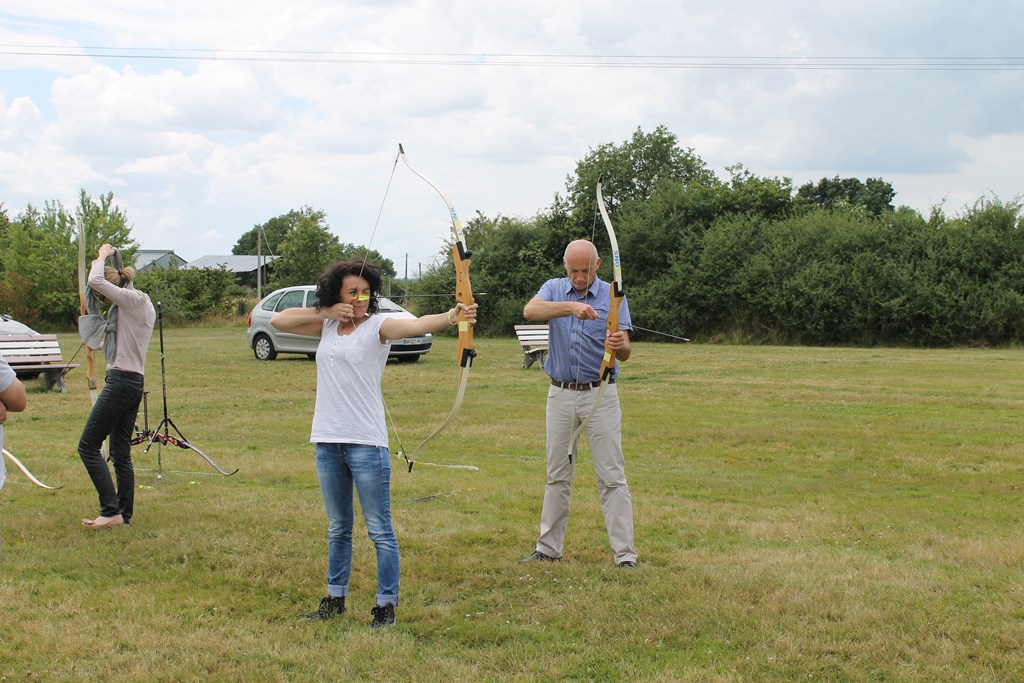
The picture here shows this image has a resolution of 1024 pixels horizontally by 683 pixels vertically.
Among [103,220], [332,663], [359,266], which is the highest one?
[103,220]

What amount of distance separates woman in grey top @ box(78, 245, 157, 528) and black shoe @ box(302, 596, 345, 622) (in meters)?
2.36

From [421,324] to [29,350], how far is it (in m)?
13.0

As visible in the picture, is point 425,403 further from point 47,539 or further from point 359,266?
point 359,266

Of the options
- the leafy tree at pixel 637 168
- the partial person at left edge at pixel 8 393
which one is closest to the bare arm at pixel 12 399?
the partial person at left edge at pixel 8 393

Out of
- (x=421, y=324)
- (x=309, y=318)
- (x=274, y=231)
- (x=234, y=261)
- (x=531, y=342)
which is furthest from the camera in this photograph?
(x=234, y=261)

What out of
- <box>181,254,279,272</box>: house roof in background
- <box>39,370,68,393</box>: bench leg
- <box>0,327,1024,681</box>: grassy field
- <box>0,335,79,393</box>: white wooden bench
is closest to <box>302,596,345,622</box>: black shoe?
<box>0,327,1024,681</box>: grassy field

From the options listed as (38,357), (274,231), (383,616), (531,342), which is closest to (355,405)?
(383,616)

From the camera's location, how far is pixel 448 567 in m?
5.77

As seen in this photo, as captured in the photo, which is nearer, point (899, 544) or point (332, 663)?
point (332, 663)

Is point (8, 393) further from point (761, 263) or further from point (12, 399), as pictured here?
point (761, 263)

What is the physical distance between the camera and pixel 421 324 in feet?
14.8

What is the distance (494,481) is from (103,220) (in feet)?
144

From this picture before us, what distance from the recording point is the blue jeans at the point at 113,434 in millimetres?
6371

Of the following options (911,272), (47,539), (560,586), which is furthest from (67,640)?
(911,272)
